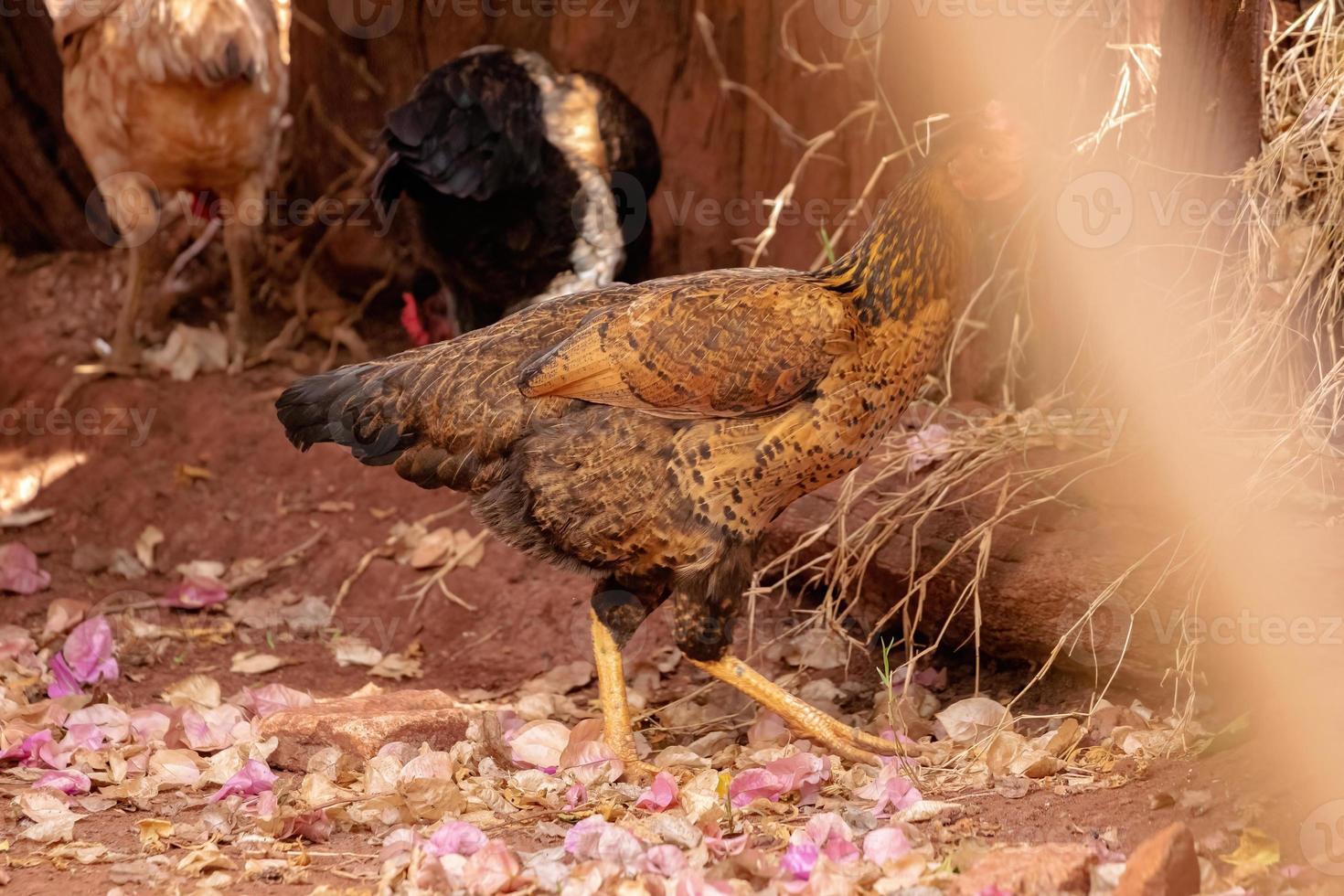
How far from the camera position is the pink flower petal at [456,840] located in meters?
2.19

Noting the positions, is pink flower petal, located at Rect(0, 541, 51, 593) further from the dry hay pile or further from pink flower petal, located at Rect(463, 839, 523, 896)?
pink flower petal, located at Rect(463, 839, 523, 896)

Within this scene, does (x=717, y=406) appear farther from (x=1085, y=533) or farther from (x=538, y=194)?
(x=538, y=194)

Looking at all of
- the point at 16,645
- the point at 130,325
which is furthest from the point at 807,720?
the point at 130,325

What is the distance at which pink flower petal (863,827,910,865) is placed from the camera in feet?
6.94

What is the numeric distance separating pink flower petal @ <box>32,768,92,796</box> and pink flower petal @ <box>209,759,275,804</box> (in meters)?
0.30

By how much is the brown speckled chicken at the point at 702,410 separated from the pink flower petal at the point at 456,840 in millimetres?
570

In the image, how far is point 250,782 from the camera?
2623 millimetres

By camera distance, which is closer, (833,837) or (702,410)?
(833,837)

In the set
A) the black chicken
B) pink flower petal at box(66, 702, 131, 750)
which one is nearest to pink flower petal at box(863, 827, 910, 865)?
pink flower petal at box(66, 702, 131, 750)

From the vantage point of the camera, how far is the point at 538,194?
14.3 feet

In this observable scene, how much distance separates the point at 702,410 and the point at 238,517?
249 centimetres

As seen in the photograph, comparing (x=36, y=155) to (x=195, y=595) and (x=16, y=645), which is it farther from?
(x=16, y=645)
